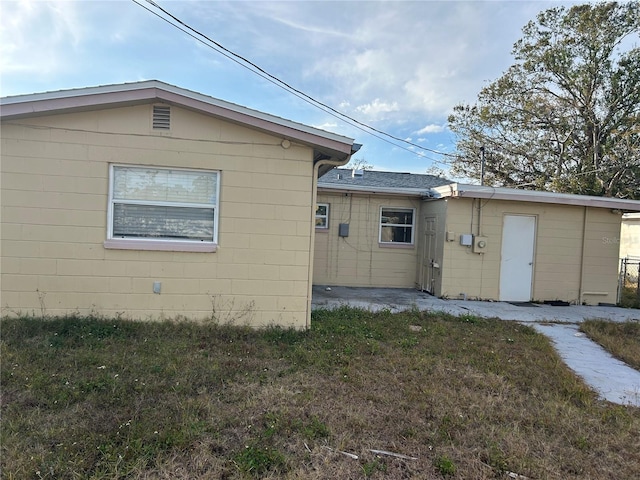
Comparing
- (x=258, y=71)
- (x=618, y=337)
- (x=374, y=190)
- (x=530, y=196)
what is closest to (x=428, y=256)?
(x=374, y=190)

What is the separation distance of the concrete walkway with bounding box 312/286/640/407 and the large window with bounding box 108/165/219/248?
2955mm

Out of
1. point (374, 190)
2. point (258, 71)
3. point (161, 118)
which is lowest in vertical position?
point (374, 190)

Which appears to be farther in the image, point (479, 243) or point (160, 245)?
point (479, 243)

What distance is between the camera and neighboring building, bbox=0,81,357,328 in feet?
17.2

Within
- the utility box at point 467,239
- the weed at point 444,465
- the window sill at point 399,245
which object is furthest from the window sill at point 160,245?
the window sill at point 399,245

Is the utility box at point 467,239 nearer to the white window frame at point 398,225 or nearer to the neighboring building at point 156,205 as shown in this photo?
the white window frame at point 398,225

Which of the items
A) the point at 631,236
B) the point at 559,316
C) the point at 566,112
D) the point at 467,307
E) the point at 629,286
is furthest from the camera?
the point at 566,112

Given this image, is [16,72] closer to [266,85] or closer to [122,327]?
[122,327]

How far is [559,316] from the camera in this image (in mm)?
7785

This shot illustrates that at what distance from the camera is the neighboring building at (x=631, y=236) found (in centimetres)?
1644

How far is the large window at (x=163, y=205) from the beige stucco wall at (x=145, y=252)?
13 centimetres

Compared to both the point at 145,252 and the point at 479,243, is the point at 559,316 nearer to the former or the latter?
the point at 479,243

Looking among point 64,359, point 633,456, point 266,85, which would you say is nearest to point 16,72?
point 64,359

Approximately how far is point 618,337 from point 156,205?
753 cm
